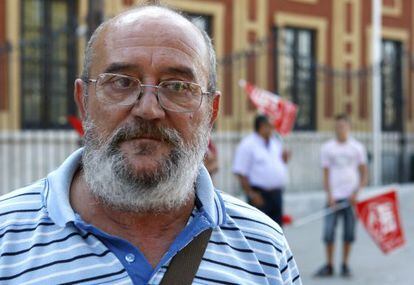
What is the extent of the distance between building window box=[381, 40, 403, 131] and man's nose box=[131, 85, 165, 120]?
12395 mm

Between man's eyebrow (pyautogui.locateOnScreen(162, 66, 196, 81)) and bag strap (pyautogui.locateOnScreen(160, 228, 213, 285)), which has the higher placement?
man's eyebrow (pyautogui.locateOnScreen(162, 66, 196, 81))

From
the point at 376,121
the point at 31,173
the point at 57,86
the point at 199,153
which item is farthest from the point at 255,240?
the point at 376,121

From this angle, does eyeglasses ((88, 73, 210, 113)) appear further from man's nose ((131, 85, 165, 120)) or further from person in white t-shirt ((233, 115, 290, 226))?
person in white t-shirt ((233, 115, 290, 226))

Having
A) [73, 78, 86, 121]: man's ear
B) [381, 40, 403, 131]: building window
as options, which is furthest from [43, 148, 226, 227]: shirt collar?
[381, 40, 403, 131]: building window

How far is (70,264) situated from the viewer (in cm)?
194

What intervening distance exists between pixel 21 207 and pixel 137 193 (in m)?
0.32

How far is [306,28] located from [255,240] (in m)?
13.6

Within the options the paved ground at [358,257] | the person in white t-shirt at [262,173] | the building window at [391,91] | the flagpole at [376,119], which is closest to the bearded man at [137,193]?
the paved ground at [358,257]

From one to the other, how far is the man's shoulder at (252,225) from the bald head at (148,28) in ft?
1.22

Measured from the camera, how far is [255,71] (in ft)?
44.2

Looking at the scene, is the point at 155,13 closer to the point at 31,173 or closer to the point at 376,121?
the point at 31,173

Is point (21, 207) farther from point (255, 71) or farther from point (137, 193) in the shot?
point (255, 71)

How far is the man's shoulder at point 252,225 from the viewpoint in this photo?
2.24 meters

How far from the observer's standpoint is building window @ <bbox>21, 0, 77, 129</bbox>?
37.1 feet
